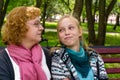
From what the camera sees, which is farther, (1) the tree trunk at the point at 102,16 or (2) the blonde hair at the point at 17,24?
(1) the tree trunk at the point at 102,16

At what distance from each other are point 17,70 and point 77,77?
69cm

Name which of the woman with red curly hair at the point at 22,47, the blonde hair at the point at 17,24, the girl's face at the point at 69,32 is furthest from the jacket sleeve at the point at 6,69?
the girl's face at the point at 69,32

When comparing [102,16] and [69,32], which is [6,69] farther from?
[102,16]

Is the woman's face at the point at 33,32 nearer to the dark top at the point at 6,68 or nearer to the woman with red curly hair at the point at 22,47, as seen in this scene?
the woman with red curly hair at the point at 22,47

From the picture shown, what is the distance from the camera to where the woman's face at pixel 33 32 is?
4051 millimetres

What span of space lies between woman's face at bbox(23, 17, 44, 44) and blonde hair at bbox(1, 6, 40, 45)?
5 centimetres

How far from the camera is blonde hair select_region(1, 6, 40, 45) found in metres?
3.95

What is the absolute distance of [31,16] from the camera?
159 inches

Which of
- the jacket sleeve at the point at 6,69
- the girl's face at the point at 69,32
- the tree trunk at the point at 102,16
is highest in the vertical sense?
the girl's face at the point at 69,32

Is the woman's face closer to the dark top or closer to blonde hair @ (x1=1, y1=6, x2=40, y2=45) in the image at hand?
blonde hair @ (x1=1, y1=6, x2=40, y2=45)

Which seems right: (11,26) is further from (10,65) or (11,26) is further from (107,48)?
(107,48)

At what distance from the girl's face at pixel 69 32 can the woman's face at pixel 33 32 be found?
0.31m

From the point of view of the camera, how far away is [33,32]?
13.4 ft

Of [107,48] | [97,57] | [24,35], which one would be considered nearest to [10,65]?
[24,35]
